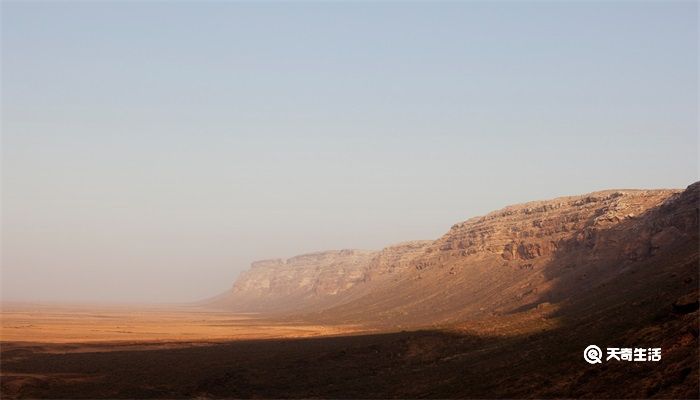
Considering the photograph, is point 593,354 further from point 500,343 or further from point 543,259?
point 543,259

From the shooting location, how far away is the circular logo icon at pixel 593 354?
2886 cm

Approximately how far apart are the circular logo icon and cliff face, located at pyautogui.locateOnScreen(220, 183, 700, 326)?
25.8 feet

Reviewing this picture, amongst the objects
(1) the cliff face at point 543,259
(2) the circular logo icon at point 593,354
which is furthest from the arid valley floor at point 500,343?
(2) the circular logo icon at point 593,354

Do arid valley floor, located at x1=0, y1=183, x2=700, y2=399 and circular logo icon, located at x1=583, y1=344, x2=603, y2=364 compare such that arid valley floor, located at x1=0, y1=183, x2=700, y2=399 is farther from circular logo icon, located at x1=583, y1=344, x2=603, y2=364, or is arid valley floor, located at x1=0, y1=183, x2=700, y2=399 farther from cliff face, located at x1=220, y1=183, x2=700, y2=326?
circular logo icon, located at x1=583, y1=344, x2=603, y2=364

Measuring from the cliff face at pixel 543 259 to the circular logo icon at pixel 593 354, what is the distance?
7.87m

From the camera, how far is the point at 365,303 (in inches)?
4500

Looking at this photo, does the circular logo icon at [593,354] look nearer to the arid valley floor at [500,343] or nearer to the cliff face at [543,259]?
the arid valley floor at [500,343]

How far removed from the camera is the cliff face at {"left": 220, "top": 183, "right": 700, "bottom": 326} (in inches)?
2363

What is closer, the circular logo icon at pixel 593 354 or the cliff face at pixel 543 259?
the circular logo icon at pixel 593 354

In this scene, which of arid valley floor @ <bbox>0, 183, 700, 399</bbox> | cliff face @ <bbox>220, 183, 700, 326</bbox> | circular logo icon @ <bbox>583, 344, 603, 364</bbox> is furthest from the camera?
cliff face @ <bbox>220, 183, 700, 326</bbox>

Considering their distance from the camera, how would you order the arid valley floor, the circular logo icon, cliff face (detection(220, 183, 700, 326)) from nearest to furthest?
the circular logo icon
the arid valley floor
cliff face (detection(220, 183, 700, 326))

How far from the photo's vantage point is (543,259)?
90.4 m

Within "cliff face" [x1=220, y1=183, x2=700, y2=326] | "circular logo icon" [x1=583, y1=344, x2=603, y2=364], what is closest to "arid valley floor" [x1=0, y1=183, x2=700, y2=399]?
"cliff face" [x1=220, y1=183, x2=700, y2=326]

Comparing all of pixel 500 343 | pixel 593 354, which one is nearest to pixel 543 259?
pixel 500 343
